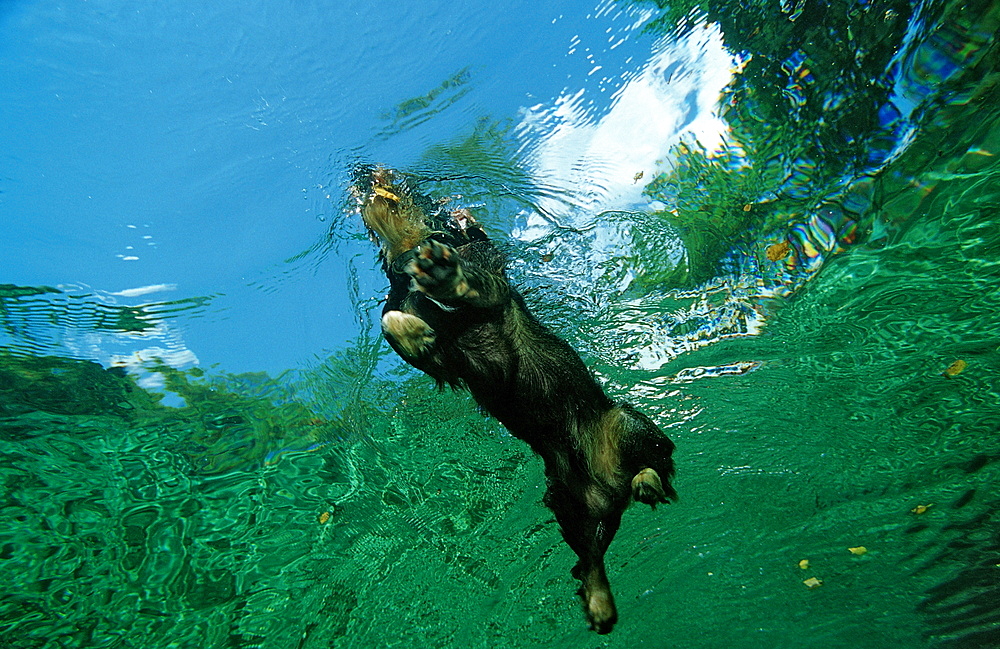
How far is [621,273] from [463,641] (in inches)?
388

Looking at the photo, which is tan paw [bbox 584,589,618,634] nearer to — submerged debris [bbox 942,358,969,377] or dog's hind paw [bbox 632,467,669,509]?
dog's hind paw [bbox 632,467,669,509]

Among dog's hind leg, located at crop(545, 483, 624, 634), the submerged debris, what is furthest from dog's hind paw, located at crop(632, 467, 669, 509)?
the submerged debris

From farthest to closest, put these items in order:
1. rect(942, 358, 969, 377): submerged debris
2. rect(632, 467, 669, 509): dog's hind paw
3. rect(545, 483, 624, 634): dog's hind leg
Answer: rect(942, 358, 969, 377): submerged debris < rect(545, 483, 624, 634): dog's hind leg < rect(632, 467, 669, 509): dog's hind paw

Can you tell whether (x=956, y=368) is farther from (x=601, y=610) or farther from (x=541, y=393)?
(x=541, y=393)

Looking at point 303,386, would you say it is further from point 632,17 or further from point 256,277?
point 632,17

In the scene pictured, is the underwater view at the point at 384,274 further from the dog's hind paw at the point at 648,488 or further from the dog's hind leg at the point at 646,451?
the dog's hind paw at the point at 648,488

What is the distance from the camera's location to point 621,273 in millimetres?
5871

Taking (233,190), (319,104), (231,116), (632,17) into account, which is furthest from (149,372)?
(632,17)

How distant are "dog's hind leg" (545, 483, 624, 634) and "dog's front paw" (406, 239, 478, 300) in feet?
5.98

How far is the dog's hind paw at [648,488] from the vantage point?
347 centimetres

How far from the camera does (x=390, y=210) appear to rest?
178 inches

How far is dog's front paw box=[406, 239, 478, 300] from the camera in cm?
320

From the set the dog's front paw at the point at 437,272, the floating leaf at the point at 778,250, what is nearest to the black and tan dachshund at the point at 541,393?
the dog's front paw at the point at 437,272

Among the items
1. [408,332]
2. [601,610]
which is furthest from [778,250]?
[408,332]
